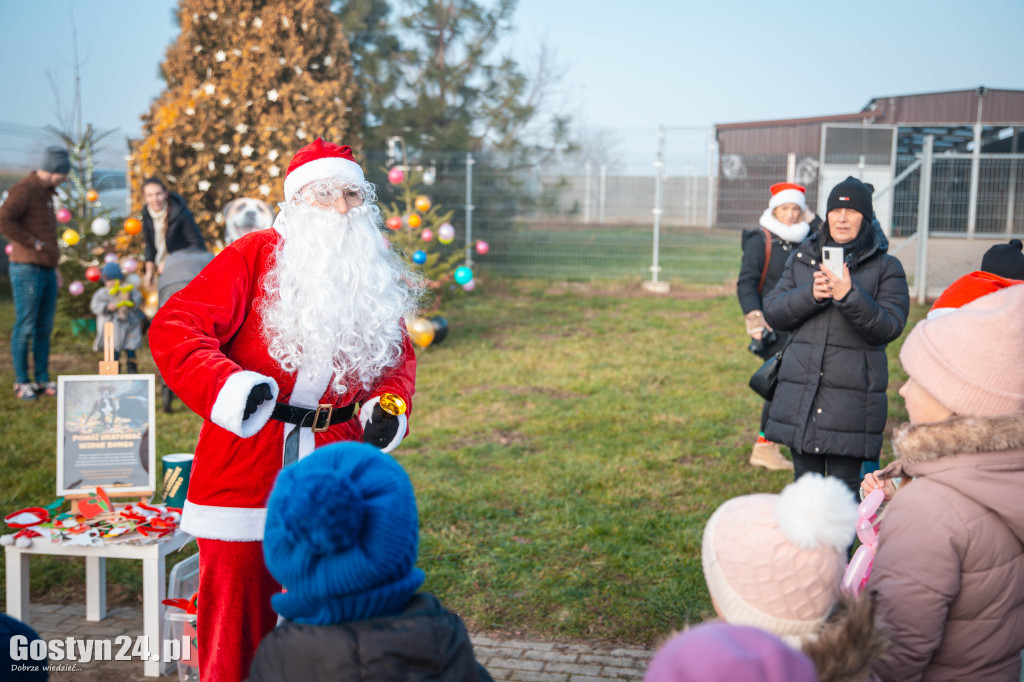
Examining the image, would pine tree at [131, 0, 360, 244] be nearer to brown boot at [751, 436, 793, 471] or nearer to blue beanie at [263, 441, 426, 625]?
brown boot at [751, 436, 793, 471]

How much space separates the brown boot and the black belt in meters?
3.96

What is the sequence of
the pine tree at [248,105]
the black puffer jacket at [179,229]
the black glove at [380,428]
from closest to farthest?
1. the black glove at [380,428]
2. the black puffer jacket at [179,229]
3. the pine tree at [248,105]

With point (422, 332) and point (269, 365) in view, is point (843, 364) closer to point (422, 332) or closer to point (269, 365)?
point (269, 365)

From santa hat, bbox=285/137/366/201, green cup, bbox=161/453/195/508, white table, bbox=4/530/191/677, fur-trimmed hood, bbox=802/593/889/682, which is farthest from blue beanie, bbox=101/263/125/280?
fur-trimmed hood, bbox=802/593/889/682

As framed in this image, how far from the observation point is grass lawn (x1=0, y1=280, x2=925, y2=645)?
4.06 m

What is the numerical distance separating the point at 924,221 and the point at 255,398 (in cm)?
1309

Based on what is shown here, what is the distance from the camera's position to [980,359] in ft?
6.06

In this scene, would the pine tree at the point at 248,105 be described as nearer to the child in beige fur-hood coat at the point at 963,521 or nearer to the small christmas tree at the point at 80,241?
the small christmas tree at the point at 80,241

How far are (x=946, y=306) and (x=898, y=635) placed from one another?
172 centimetres

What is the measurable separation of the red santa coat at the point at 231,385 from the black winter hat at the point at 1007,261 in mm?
3054

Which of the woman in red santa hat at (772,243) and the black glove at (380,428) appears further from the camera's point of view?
the woman in red santa hat at (772,243)

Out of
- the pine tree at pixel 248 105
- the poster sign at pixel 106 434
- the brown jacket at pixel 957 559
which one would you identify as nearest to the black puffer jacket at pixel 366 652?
the brown jacket at pixel 957 559

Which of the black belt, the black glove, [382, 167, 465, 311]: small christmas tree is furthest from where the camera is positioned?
[382, 167, 465, 311]: small christmas tree

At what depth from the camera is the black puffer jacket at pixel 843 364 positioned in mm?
3668
